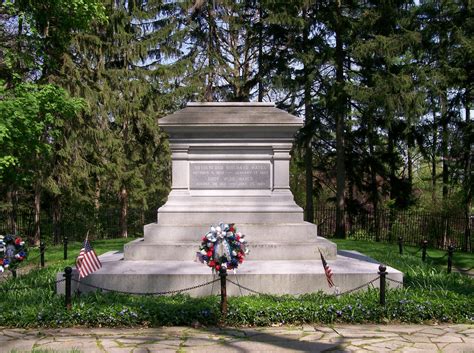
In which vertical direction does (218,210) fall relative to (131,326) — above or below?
above

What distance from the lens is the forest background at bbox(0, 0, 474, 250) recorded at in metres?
19.7

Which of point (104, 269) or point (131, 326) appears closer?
point (131, 326)

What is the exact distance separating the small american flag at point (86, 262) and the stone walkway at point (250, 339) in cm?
108

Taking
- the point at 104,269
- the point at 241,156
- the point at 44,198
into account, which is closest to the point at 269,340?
the point at 104,269

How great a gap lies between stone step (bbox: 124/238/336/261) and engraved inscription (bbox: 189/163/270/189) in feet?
4.59

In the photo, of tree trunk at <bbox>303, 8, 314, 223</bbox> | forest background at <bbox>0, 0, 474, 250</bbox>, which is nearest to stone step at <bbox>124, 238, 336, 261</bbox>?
forest background at <bbox>0, 0, 474, 250</bbox>

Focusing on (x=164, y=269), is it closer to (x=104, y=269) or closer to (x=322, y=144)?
(x=104, y=269)

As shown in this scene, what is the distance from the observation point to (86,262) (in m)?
7.77

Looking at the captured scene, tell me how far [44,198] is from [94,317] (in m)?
19.4

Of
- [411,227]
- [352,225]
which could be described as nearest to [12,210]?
[352,225]

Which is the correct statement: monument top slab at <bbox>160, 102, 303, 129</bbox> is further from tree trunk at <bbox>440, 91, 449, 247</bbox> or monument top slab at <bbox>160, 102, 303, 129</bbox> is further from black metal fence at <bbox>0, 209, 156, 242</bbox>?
black metal fence at <bbox>0, 209, 156, 242</bbox>

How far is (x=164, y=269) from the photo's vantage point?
8664mm

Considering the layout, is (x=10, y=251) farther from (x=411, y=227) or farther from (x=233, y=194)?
(x=411, y=227)

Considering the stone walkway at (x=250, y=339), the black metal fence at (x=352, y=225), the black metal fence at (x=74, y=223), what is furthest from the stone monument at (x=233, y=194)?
the black metal fence at (x=74, y=223)
